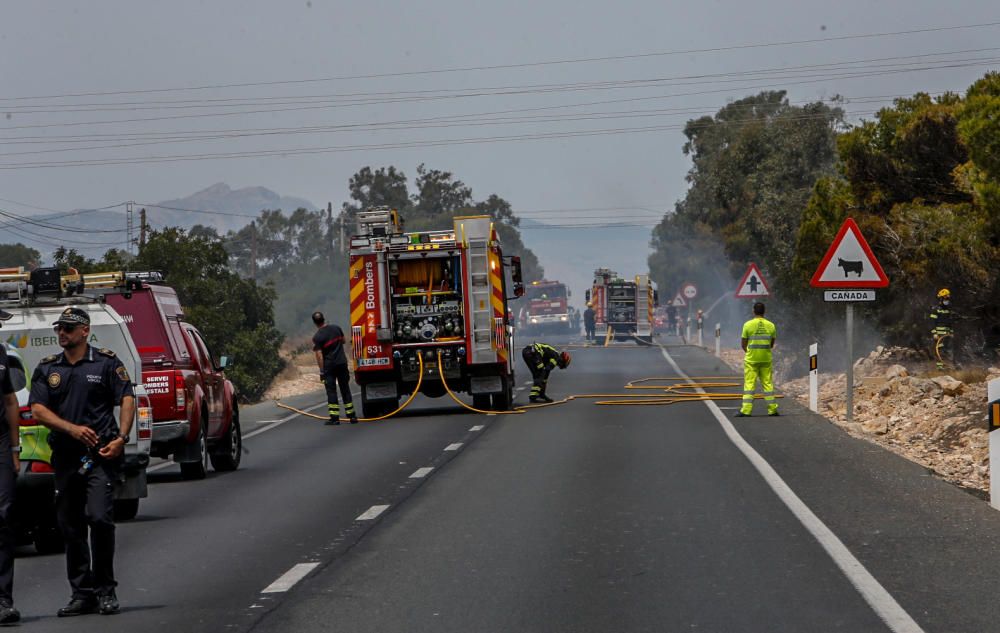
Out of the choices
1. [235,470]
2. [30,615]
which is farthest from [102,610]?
[235,470]

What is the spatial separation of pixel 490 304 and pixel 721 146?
61.0 metres

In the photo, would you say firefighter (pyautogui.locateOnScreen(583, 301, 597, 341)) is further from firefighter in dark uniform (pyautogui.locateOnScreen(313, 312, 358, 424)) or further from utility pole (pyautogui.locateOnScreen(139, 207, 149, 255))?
firefighter in dark uniform (pyautogui.locateOnScreen(313, 312, 358, 424))

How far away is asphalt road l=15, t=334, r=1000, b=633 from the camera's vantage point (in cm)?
834

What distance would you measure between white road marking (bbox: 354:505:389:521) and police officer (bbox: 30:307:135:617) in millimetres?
3911

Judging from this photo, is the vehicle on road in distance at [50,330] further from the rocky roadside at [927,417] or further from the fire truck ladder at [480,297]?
the fire truck ladder at [480,297]

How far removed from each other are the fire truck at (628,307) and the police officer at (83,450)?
59424mm

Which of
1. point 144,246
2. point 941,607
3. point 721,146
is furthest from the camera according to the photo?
point 721,146

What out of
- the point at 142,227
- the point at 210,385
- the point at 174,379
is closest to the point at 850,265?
the point at 210,385

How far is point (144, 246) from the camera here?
42.4 meters

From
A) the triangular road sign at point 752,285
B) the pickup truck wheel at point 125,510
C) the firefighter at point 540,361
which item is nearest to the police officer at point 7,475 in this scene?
the pickup truck wheel at point 125,510

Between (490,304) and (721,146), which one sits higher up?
(721,146)

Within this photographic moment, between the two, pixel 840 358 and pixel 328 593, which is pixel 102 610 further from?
pixel 840 358

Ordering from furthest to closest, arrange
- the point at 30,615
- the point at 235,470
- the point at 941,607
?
the point at 235,470 < the point at 30,615 < the point at 941,607

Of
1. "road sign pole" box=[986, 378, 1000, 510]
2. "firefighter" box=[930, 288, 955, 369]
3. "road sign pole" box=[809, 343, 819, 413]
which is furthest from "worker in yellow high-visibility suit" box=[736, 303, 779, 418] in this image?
"road sign pole" box=[986, 378, 1000, 510]
